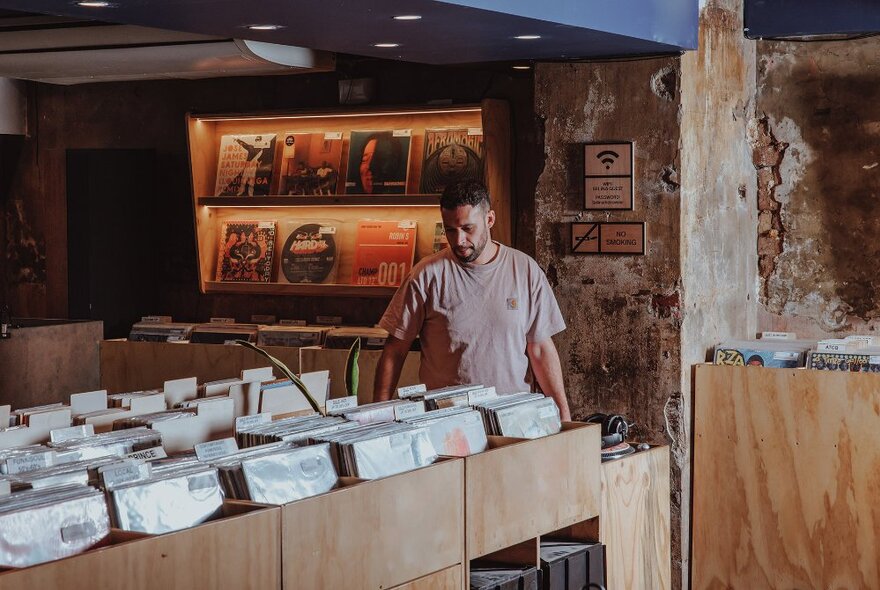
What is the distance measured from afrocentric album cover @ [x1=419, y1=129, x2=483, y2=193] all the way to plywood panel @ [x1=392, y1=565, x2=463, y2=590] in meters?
3.20

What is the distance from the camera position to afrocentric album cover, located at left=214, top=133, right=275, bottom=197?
20.4 ft

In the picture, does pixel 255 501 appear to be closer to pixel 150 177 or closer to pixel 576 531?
pixel 576 531

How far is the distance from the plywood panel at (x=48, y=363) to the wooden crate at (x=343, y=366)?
1.31m

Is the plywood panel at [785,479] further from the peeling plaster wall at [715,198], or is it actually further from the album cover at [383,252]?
the album cover at [383,252]

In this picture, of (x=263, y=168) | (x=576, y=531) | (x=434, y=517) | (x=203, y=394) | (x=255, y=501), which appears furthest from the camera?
(x=263, y=168)

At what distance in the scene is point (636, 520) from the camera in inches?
135

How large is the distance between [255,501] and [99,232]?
4.46m

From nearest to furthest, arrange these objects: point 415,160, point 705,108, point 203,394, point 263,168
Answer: point 203,394 → point 705,108 → point 415,160 → point 263,168

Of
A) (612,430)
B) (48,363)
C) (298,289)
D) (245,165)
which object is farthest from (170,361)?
(612,430)

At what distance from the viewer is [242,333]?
A: 19.5 feet

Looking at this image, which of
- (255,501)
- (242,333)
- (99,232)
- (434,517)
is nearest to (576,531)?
(434,517)

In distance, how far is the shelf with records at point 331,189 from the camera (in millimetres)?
5660

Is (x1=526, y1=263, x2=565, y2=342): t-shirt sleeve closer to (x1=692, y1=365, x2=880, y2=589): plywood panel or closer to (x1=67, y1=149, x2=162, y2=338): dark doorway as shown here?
(x1=692, y1=365, x2=880, y2=589): plywood panel

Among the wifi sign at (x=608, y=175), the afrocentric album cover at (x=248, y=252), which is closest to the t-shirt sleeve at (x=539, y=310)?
the wifi sign at (x=608, y=175)
